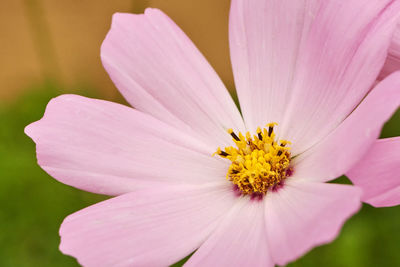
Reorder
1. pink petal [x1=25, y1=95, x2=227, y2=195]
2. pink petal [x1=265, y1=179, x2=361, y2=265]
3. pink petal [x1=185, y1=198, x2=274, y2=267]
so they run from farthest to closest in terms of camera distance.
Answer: pink petal [x1=25, y1=95, x2=227, y2=195] → pink petal [x1=185, y1=198, x2=274, y2=267] → pink petal [x1=265, y1=179, x2=361, y2=265]

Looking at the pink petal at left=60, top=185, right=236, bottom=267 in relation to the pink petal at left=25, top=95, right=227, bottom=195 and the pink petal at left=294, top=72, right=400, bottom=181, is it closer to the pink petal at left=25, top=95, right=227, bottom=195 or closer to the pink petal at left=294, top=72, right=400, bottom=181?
the pink petal at left=25, top=95, right=227, bottom=195

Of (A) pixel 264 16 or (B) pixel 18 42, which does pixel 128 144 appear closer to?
(A) pixel 264 16

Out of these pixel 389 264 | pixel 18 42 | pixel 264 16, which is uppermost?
pixel 18 42

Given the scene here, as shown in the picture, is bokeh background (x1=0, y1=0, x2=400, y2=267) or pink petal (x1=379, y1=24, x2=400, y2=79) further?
bokeh background (x1=0, y1=0, x2=400, y2=267)

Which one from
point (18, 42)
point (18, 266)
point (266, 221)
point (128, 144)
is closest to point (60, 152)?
point (128, 144)

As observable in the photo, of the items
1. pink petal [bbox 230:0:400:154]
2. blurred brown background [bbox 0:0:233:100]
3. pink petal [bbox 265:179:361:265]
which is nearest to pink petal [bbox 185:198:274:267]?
pink petal [bbox 265:179:361:265]

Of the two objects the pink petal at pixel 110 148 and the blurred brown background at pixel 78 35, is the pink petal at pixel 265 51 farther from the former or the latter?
the blurred brown background at pixel 78 35
